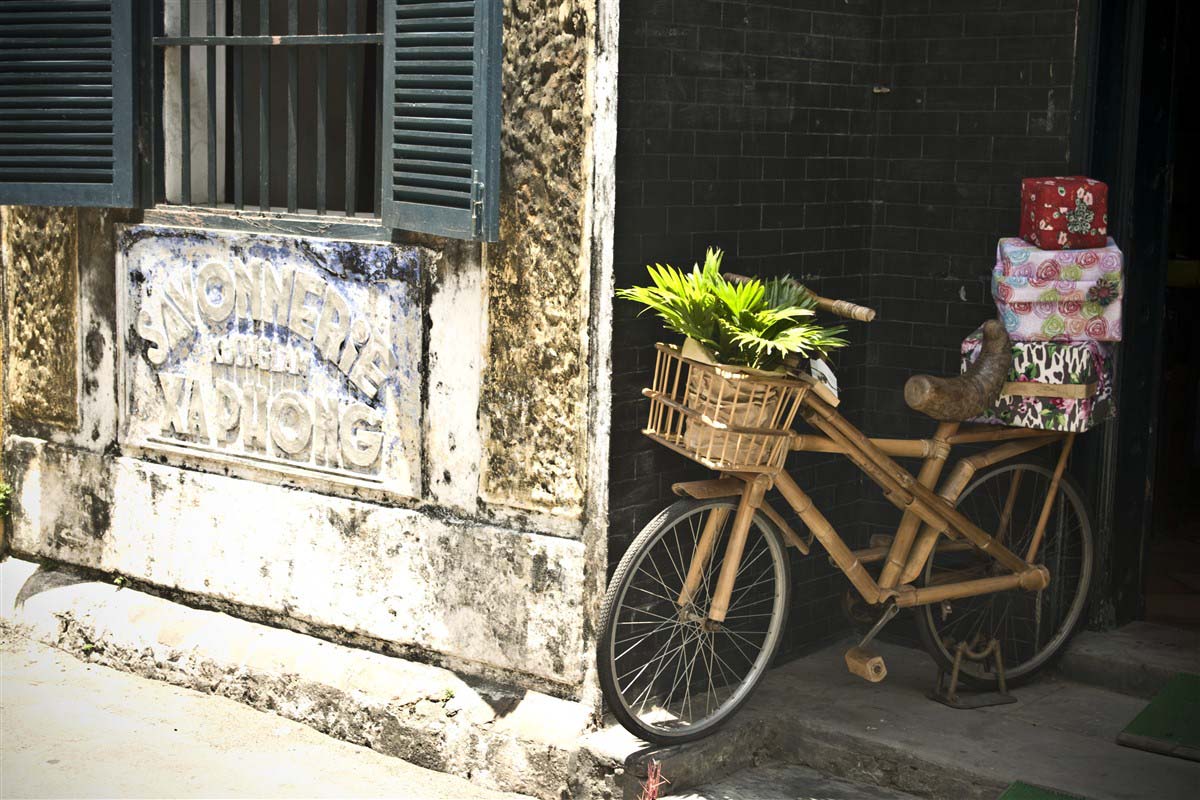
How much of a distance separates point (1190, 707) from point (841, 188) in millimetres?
2599

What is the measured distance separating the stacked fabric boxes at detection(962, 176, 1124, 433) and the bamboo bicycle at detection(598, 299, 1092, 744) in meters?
0.12

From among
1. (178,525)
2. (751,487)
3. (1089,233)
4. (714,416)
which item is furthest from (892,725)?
(178,525)

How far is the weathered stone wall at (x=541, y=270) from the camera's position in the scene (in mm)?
5617

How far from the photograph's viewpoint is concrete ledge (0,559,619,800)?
571 cm

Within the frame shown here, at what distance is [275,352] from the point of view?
667 cm

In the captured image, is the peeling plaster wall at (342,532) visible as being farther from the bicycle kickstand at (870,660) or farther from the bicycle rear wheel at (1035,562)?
the bicycle rear wheel at (1035,562)

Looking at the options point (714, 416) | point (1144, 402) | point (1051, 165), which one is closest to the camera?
point (714, 416)

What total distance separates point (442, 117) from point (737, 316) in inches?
60.0

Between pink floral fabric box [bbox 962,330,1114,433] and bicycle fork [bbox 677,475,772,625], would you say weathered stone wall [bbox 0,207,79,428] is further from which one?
pink floral fabric box [bbox 962,330,1114,433]

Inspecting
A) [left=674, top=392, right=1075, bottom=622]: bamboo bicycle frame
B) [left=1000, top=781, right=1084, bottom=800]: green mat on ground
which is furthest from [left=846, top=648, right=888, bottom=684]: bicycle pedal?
[left=1000, top=781, right=1084, bottom=800]: green mat on ground

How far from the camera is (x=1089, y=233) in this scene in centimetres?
587

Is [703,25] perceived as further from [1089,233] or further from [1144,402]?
[1144,402]

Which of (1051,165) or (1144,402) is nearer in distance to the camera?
(1051,165)

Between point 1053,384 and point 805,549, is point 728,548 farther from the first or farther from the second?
point 1053,384
